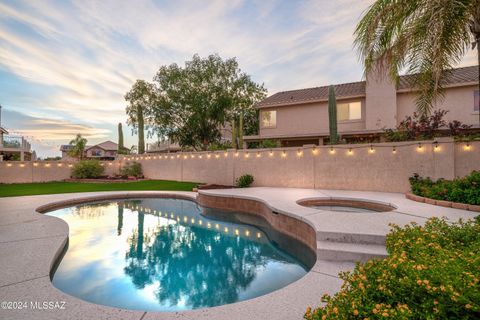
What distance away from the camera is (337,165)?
1191cm

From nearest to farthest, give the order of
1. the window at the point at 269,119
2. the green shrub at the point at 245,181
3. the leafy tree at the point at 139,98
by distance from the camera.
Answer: the green shrub at the point at 245,181
the window at the point at 269,119
the leafy tree at the point at 139,98

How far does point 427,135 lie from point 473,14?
6.95m

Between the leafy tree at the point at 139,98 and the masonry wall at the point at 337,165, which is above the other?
the leafy tree at the point at 139,98

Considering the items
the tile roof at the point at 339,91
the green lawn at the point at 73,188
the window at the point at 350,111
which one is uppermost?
the tile roof at the point at 339,91

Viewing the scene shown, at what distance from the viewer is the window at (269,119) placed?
67.6ft

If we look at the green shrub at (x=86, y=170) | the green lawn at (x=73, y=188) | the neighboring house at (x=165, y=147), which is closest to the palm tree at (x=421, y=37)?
the green lawn at (x=73, y=188)

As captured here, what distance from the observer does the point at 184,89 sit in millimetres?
23141

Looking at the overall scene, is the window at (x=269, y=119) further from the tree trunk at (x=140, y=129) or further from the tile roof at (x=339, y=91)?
the tree trunk at (x=140, y=129)

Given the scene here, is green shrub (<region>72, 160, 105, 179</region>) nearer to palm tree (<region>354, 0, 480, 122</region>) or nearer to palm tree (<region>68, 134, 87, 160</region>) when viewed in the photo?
palm tree (<region>354, 0, 480, 122</region>)

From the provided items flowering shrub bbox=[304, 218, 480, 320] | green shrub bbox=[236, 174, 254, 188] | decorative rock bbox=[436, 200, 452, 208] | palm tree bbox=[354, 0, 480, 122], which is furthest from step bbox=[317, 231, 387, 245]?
green shrub bbox=[236, 174, 254, 188]

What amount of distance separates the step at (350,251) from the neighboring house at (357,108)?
43.2 feet

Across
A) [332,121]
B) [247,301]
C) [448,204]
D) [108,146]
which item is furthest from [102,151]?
[448,204]

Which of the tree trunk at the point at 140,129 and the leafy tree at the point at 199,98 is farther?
the leafy tree at the point at 199,98

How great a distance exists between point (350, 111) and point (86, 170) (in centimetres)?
2161
